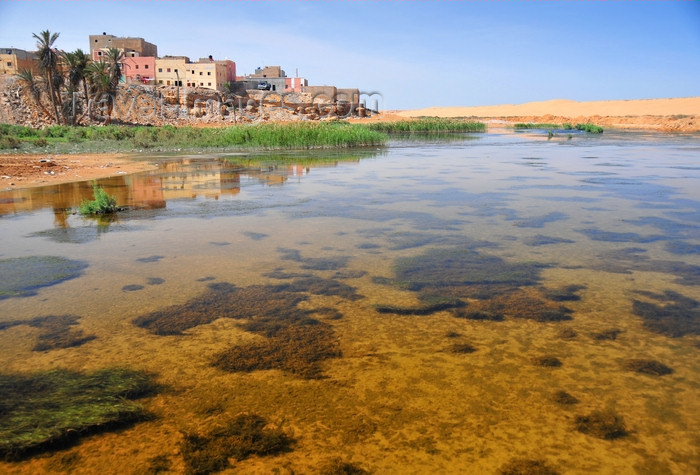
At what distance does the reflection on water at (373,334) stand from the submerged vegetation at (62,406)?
3cm

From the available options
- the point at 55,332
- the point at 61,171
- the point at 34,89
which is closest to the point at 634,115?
the point at 34,89

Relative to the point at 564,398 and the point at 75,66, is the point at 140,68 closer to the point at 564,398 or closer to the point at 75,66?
the point at 75,66

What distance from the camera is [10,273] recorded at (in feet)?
15.6

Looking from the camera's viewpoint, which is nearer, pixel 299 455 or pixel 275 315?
pixel 299 455

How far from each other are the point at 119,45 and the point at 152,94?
14.2 m

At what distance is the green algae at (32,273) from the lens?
4.36m

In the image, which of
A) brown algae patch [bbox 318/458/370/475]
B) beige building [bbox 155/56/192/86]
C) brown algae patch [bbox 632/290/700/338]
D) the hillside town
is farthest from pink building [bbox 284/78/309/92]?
brown algae patch [bbox 318/458/370/475]

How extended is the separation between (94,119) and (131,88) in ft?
13.8

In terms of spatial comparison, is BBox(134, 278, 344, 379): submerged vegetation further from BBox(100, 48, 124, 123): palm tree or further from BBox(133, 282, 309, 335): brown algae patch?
BBox(100, 48, 124, 123): palm tree

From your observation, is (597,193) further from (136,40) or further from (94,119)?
(136,40)

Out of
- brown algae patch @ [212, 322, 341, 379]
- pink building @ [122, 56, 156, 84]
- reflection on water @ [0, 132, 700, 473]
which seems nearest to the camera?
reflection on water @ [0, 132, 700, 473]

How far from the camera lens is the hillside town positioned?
39094 millimetres

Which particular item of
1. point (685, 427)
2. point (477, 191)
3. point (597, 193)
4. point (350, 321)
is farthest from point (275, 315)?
point (597, 193)

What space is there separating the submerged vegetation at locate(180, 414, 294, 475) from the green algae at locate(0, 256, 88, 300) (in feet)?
8.89
